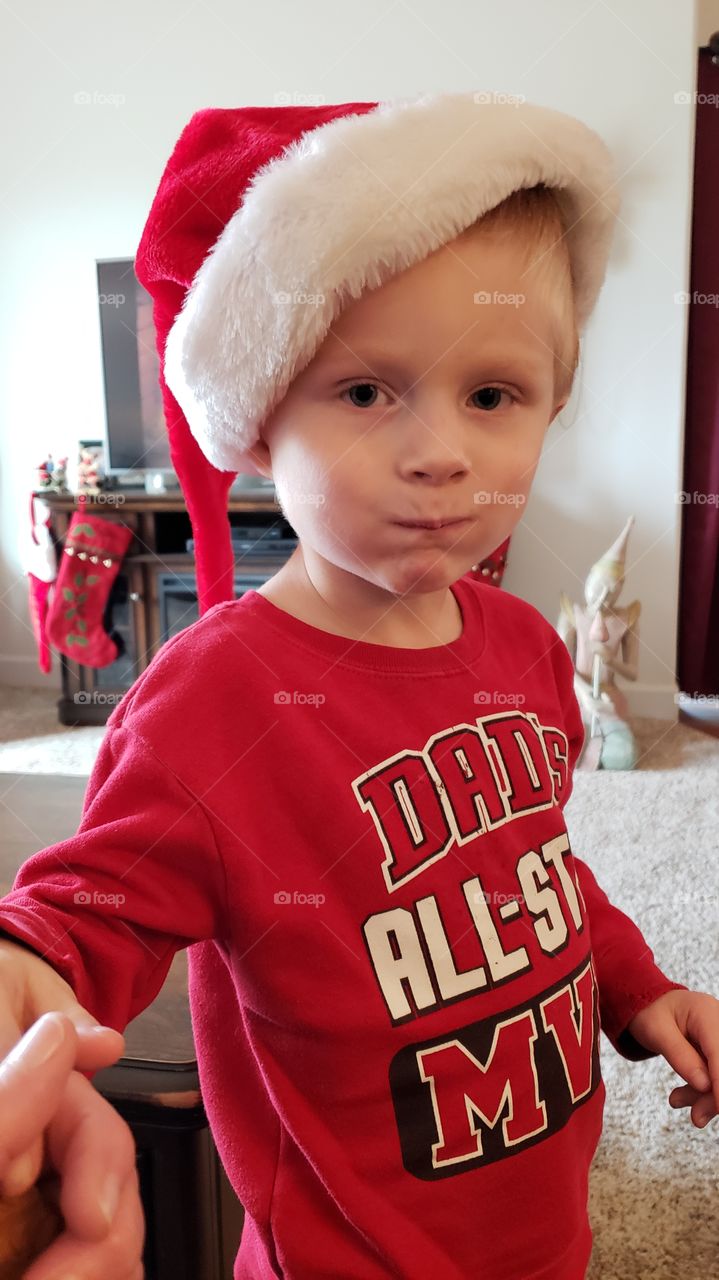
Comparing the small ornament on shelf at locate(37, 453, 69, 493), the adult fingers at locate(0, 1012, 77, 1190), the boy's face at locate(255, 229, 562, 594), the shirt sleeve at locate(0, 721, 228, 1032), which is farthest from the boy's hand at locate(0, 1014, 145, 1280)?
the small ornament on shelf at locate(37, 453, 69, 493)

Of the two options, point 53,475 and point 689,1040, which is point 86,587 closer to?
point 53,475

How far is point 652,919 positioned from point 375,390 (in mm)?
1366

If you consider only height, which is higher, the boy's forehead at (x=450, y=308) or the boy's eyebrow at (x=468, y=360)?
the boy's forehead at (x=450, y=308)

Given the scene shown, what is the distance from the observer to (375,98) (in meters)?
2.70

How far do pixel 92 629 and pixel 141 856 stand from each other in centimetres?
250

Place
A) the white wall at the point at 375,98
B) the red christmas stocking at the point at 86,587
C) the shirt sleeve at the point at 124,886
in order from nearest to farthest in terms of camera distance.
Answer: the shirt sleeve at the point at 124,886
the white wall at the point at 375,98
the red christmas stocking at the point at 86,587

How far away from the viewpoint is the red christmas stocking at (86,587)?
278 centimetres

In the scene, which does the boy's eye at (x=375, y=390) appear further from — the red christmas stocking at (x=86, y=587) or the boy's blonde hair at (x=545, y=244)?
the red christmas stocking at (x=86, y=587)

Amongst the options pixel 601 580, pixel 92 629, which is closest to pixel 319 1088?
pixel 601 580

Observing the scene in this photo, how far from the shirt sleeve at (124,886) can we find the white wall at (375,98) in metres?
2.09

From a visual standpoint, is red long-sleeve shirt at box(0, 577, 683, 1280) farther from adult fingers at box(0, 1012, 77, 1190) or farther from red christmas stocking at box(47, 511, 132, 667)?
red christmas stocking at box(47, 511, 132, 667)

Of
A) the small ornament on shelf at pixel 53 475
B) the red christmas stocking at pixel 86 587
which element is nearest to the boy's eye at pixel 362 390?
the red christmas stocking at pixel 86 587

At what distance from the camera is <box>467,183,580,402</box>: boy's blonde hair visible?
0.52 metres

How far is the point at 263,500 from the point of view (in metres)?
2.70
